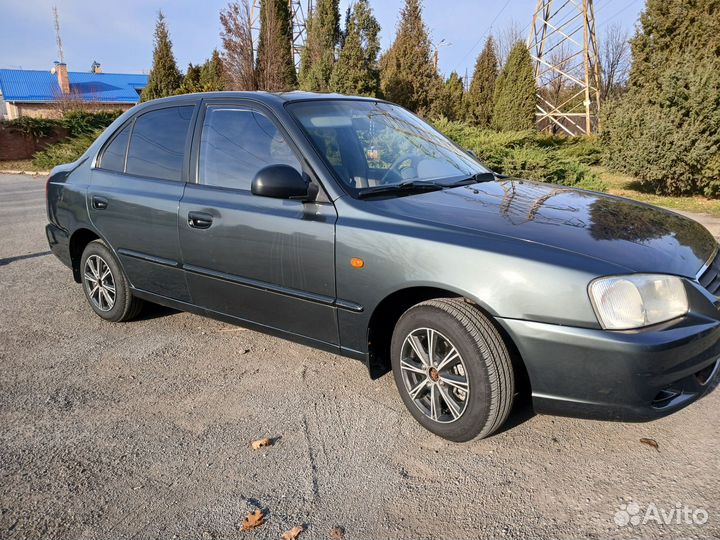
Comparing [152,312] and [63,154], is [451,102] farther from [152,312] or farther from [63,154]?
[152,312]

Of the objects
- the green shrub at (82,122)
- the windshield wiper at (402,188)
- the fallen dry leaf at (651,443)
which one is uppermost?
the green shrub at (82,122)

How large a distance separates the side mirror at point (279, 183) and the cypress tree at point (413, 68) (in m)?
14.9

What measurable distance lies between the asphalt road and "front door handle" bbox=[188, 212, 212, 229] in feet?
3.16

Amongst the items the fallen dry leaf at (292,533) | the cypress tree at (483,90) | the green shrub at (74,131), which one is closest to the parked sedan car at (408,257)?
the fallen dry leaf at (292,533)

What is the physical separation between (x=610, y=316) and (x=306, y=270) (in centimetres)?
160

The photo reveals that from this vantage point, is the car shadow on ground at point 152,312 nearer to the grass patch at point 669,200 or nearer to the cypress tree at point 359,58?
the grass patch at point 669,200

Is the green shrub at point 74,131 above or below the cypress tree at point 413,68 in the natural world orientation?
below

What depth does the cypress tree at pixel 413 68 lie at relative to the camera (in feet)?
56.9

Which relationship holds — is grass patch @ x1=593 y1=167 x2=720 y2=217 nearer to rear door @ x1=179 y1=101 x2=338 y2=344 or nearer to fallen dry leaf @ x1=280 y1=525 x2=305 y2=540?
rear door @ x1=179 y1=101 x2=338 y2=344

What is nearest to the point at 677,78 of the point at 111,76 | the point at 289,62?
the point at 289,62

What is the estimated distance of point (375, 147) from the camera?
143 inches

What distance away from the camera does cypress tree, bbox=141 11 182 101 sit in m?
24.2

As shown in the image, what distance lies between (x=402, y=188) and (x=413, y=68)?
15.1m

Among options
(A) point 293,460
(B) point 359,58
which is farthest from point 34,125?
(A) point 293,460
